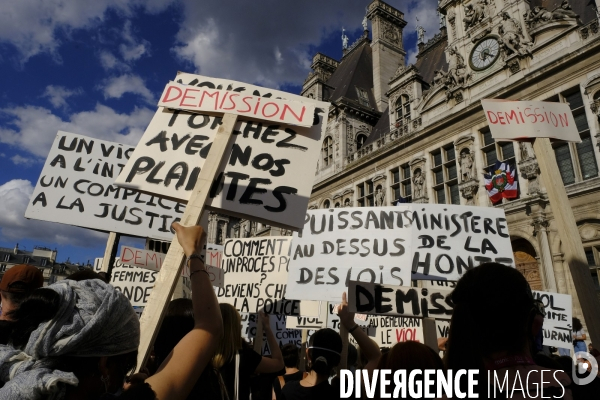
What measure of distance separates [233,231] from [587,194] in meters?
33.2

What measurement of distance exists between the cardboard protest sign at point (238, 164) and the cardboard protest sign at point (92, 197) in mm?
2137

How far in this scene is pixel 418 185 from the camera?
17531mm

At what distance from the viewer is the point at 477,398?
1.40m

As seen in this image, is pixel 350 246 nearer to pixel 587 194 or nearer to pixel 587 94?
pixel 587 194

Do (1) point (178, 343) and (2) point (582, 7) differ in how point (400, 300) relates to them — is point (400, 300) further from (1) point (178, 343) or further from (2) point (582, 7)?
(2) point (582, 7)

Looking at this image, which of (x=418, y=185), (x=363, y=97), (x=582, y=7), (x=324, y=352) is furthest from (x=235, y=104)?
(x=363, y=97)

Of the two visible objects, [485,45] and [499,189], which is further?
[485,45]

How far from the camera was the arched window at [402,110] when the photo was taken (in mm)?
20561

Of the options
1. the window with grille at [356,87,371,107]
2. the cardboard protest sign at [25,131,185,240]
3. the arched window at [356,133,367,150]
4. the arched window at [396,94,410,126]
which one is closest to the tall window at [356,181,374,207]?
the arched window at [396,94,410,126]

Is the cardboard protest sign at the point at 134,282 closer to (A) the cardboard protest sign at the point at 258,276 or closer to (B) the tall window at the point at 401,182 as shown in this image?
(A) the cardboard protest sign at the point at 258,276

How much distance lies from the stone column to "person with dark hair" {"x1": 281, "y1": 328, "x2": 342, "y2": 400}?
38.7ft

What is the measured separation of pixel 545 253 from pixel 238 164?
510 inches

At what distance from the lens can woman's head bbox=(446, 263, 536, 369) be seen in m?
1.48

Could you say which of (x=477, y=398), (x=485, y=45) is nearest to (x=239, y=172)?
(x=477, y=398)
